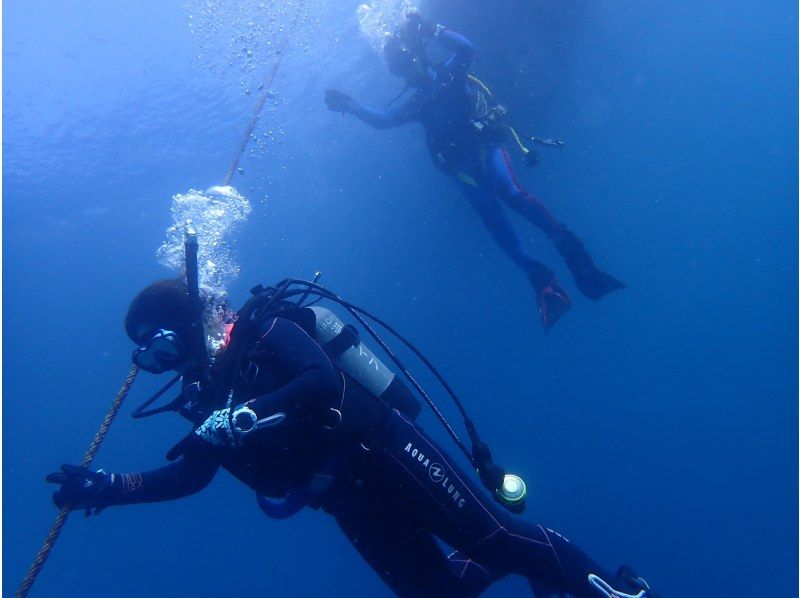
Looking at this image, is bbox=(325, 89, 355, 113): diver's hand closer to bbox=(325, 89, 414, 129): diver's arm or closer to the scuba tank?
bbox=(325, 89, 414, 129): diver's arm

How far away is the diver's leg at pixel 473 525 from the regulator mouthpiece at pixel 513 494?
245 mm

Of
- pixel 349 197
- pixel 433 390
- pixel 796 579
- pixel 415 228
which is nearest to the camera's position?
pixel 796 579

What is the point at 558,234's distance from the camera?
739cm

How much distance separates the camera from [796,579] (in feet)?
55.4

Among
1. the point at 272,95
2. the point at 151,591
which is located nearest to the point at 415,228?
the point at 272,95

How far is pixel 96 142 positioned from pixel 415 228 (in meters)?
12.7

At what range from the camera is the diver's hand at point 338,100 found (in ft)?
27.4

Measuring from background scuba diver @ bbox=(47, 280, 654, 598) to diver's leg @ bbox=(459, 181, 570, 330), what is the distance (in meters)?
4.31

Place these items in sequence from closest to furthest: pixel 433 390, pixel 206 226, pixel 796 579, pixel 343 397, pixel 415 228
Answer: pixel 343 397 → pixel 206 226 → pixel 796 579 → pixel 415 228 → pixel 433 390

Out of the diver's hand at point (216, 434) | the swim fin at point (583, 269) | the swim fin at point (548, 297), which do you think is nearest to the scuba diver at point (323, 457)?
the diver's hand at point (216, 434)

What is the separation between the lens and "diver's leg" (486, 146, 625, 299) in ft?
23.5

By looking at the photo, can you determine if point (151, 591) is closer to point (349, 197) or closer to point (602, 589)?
point (349, 197)

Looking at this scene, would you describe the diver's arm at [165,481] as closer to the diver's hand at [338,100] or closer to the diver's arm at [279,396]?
the diver's arm at [279,396]

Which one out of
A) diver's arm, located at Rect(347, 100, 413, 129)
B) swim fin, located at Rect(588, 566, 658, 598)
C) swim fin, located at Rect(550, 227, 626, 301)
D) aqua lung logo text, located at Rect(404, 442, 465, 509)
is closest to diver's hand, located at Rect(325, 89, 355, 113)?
diver's arm, located at Rect(347, 100, 413, 129)
